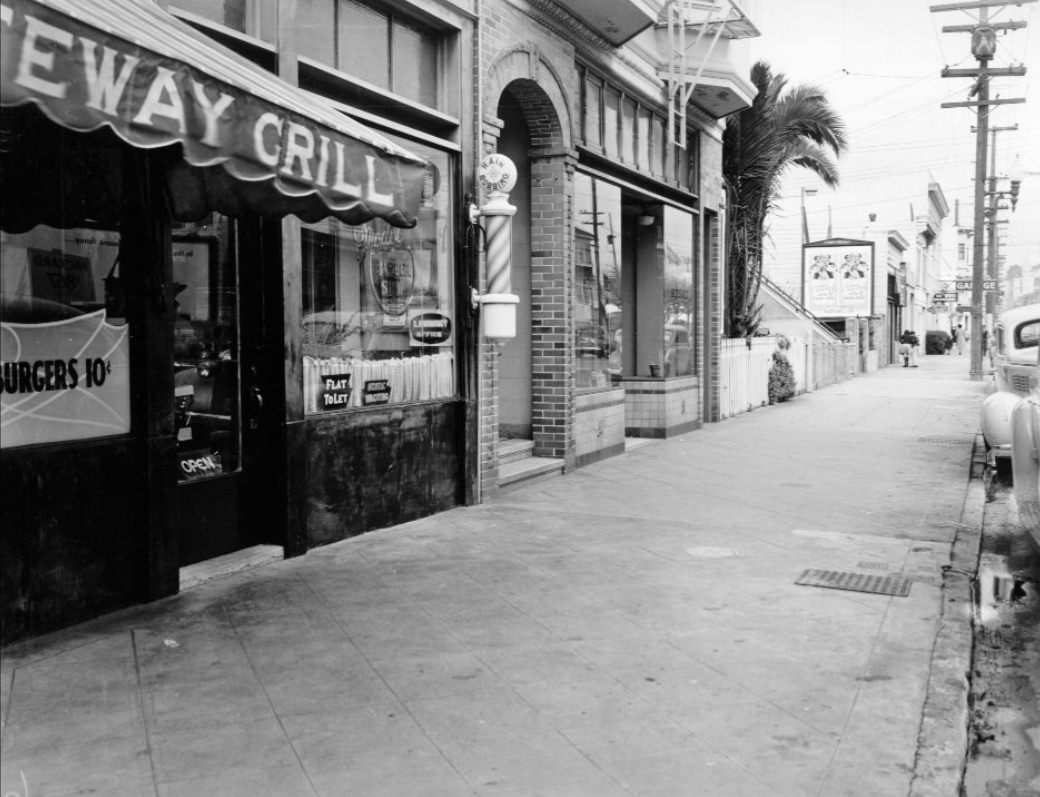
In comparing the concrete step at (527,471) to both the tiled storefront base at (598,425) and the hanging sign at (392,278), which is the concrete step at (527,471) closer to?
the tiled storefront base at (598,425)

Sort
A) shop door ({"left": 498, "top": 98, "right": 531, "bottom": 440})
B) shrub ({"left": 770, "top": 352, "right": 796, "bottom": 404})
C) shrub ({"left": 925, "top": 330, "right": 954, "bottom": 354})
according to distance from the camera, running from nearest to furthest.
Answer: shop door ({"left": 498, "top": 98, "right": 531, "bottom": 440})
shrub ({"left": 770, "top": 352, "right": 796, "bottom": 404})
shrub ({"left": 925, "top": 330, "right": 954, "bottom": 354})

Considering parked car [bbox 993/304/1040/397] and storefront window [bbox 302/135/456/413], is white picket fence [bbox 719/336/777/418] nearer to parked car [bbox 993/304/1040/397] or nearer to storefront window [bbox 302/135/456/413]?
parked car [bbox 993/304/1040/397]

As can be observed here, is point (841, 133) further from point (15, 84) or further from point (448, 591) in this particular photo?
point (15, 84)

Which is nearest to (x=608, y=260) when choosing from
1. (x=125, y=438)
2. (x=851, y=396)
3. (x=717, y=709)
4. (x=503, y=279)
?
(x=503, y=279)

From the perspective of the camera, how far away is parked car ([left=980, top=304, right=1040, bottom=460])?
11328mm

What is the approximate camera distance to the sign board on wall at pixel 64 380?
5.10 m

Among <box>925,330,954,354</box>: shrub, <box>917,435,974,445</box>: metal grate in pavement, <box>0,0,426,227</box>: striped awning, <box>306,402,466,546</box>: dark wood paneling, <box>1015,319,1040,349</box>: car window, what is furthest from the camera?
<box>925,330,954,354</box>: shrub

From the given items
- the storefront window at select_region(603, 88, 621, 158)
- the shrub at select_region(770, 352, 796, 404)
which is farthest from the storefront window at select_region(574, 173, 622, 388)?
the shrub at select_region(770, 352, 796, 404)

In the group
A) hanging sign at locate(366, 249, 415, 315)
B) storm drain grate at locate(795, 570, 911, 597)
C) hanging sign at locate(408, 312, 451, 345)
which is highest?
hanging sign at locate(366, 249, 415, 315)

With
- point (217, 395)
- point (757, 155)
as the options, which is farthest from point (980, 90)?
point (217, 395)

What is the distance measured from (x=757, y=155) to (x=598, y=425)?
991cm

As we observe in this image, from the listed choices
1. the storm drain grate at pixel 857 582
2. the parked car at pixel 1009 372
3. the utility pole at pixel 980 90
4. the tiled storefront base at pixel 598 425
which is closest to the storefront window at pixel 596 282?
the tiled storefront base at pixel 598 425

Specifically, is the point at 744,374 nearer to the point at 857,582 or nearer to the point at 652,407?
the point at 652,407

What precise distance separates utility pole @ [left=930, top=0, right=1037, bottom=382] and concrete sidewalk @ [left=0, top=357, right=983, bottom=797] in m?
23.2
